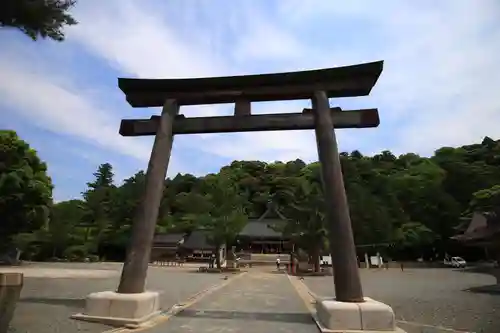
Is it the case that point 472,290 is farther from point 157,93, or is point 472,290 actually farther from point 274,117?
point 157,93

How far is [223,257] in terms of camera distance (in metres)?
49.7

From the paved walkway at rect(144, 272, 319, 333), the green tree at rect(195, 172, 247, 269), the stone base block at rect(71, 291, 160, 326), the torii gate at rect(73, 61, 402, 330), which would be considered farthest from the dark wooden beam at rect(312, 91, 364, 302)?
the green tree at rect(195, 172, 247, 269)

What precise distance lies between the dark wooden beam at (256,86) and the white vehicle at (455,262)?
4710cm

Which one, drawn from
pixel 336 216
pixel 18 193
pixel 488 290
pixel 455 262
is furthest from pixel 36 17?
pixel 455 262

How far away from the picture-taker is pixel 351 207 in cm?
5516

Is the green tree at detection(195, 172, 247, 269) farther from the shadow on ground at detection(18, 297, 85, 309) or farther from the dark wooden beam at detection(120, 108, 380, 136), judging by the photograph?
the dark wooden beam at detection(120, 108, 380, 136)

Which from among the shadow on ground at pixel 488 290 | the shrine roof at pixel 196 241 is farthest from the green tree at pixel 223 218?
the shadow on ground at pixel 488 290

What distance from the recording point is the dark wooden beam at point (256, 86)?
37.2 ft

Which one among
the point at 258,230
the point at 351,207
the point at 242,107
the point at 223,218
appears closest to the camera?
the point at 242,107

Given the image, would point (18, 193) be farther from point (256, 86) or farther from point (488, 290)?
point (488, 290)

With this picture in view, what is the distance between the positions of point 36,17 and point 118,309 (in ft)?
21.8

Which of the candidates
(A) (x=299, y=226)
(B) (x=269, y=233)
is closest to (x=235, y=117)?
(A) (x=299, y=226)

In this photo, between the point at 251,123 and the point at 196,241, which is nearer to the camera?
the point at 251,123

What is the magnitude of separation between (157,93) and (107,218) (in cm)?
6672
